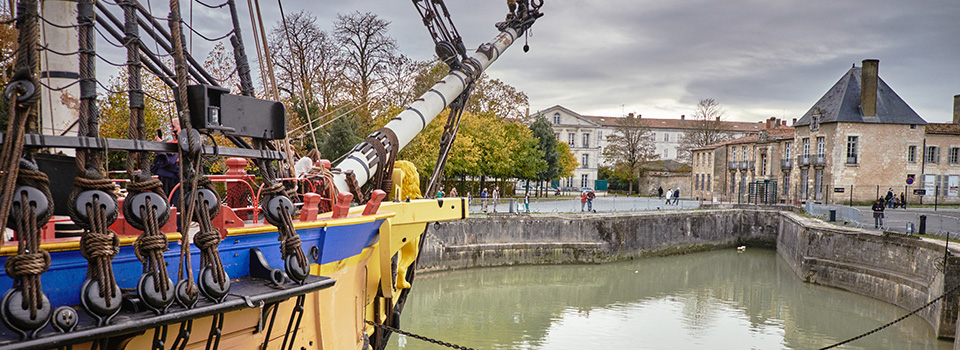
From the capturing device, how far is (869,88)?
34.5m

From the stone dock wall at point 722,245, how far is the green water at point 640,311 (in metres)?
0.53

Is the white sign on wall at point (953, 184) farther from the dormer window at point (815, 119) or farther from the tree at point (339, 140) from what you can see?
the tree at point (339, 140)

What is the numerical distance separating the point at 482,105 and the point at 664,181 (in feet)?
77.4

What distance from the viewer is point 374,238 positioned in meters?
6.64

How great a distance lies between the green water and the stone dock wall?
20.9 inches

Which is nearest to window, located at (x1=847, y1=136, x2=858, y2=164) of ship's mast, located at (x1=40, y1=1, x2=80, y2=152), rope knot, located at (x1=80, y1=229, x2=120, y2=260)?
ship's mast, located at (x1=40, y1=1, x2=80, y2=152)

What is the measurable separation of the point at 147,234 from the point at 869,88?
3878 centimetres

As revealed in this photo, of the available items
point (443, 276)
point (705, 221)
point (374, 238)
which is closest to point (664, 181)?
point (705, 221)

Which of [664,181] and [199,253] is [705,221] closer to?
[664,181]

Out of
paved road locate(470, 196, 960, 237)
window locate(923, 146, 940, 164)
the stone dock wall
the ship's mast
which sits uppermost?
window locate(923, 146, 940, 164)

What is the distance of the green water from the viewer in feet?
46.3

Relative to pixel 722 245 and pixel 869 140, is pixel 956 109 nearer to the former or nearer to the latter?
pixel 869 140

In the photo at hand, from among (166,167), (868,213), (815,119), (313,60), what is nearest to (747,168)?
(815,119)

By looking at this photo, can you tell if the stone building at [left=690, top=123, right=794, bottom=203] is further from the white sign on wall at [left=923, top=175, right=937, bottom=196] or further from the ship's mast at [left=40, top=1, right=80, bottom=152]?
the ship's mast at [left=40, top=1, right=80, bottom=152]
